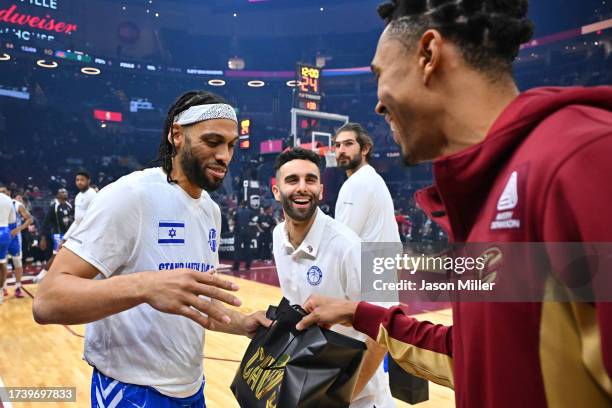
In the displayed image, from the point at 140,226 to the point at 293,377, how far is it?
2.87ft

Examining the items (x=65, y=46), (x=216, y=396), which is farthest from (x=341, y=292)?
(x=65, y=46)

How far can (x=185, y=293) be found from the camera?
1.36 metres

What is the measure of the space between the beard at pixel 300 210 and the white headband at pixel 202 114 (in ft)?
2.54

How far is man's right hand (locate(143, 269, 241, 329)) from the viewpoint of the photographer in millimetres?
1363

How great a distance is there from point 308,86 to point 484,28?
15242 millimetres

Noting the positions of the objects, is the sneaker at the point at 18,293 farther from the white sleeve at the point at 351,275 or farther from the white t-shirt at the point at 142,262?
the white sleeve at the point at 351,275

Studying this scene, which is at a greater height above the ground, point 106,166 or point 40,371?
point 106,166

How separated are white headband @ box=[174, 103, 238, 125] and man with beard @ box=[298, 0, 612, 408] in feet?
3.96

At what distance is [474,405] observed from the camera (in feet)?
2.80

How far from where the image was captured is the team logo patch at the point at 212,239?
2298 millimetres

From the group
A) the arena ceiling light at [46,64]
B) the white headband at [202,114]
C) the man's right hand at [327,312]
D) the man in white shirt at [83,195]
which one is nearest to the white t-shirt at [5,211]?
the man in white shirt at [83,195]

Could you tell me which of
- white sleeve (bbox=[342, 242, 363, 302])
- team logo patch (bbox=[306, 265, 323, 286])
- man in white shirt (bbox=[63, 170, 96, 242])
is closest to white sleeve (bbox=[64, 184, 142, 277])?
team logo patch (bbox=[306, 265, 323, 286])

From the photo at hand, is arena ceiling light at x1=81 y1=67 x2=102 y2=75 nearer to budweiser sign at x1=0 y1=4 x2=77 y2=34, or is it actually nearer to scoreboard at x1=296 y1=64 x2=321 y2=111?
budweiser sign at x1=0 y1=4 x2=77 y2=34

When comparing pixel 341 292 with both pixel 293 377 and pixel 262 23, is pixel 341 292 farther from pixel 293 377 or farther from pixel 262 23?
pixel 262 23
